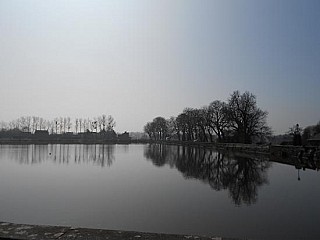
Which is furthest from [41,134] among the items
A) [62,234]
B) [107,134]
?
[62,234]

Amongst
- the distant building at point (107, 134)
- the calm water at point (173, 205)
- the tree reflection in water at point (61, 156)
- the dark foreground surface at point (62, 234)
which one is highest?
the distant building at point (107, 134)

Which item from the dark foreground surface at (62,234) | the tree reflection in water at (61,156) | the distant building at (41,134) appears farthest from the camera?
the distant building at (41,134)

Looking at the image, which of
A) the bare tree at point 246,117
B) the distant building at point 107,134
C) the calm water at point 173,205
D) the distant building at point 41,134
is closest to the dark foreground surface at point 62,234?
the calm water at point 173,205

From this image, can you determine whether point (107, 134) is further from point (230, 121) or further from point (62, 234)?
Result: point (62, 234)

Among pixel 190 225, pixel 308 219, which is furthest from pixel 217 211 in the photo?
pixel 308 219

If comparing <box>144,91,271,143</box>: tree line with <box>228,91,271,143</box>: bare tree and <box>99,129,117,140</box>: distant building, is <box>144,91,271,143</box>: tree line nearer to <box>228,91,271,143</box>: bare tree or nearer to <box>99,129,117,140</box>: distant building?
<box>228,91,271,143</box>: bare tree

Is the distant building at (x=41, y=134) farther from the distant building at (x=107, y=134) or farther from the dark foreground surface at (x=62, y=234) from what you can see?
the dark foreground surface at (x=62, y=234)

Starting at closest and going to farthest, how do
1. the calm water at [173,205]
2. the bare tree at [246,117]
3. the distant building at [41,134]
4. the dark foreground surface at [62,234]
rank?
1. the dark foreground surface at [62,234]
2. the calm water at [173,205]
3. the bare tree at [246,117]
4. the distant building at [41,134]

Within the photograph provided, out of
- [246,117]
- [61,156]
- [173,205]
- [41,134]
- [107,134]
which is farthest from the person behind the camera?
[107,134]

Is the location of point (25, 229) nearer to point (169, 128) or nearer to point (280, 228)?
point (280, 228)

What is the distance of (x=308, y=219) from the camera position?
9570 millimetres

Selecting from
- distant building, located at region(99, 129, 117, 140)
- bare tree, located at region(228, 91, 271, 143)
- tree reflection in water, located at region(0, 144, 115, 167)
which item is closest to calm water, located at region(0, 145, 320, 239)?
tree reflection in water, located at region(0, 144, 115, 167)

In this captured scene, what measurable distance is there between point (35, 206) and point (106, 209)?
9.13ft

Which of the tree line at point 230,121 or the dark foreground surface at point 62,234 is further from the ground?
the tree line at point 230,121
